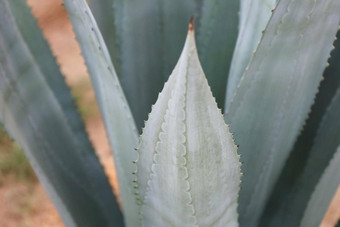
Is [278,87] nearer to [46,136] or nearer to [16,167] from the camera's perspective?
[46,136]

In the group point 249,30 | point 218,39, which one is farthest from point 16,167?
point 249,30

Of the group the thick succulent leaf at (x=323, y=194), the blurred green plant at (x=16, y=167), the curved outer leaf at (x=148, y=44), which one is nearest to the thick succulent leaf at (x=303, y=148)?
the thick succulent leaf at (x=323, y=194)

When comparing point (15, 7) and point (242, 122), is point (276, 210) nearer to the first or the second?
point (242, 122)

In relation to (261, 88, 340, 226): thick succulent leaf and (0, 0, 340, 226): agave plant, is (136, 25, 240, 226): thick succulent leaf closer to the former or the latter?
(0, 0, 340, 226): agave plant

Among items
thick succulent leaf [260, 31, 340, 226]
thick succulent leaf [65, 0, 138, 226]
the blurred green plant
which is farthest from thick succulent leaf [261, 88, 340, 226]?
the blurred green plant

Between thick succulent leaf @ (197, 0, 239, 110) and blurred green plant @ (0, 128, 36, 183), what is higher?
thick succulent leaf @ (197, 0, 239, 110)

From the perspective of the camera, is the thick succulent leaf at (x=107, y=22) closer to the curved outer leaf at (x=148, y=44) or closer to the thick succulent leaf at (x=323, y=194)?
the curved outer leaf at (x=148, y=44)

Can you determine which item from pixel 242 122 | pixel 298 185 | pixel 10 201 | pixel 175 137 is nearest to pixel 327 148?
pixel 298 185
